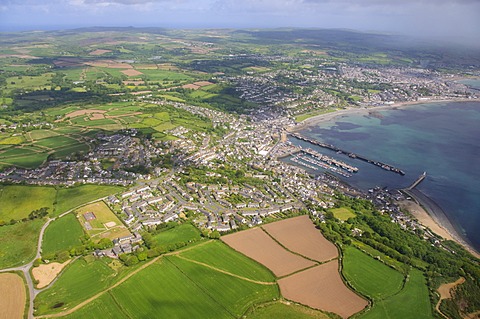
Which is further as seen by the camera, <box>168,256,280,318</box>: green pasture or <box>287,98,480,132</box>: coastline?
<box>287,98,480,132</box>: coastline

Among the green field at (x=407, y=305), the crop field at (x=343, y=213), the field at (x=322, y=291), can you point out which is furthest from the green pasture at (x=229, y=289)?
the crop field at (x=343, y=213)

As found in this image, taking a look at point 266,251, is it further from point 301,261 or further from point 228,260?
point 228,260

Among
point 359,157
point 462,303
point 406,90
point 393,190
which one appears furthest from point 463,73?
point 462,303

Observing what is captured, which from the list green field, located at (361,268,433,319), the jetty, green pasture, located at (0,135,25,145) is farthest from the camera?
green pasture, located at (0,135,25,145)

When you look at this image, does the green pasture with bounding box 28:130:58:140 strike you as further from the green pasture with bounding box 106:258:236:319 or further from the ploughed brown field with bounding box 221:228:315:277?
the ploughed brown field with bounding box 221:228:315:277

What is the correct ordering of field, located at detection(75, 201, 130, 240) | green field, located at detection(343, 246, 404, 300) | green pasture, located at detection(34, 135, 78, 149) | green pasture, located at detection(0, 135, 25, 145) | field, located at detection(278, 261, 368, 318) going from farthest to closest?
green pasture, located at detection(0, 135, 25, 145) < green pasture, located at detection(34, 135, 78, 149) < field, located at detection(75, 201, 130, 240) < green field, located at detection(343, 246, 404, 300) < field, located at detection(278, 261, 368, 318)

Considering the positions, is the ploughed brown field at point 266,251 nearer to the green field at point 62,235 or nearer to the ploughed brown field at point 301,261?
the ploughed brown field at point 301,261

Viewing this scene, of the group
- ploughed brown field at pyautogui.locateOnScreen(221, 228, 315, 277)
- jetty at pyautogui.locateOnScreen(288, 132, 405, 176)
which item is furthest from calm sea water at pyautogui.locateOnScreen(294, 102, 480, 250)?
ploughed brown field at pyautogui.locateOnScreen(221, 228, 315, 277)
